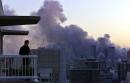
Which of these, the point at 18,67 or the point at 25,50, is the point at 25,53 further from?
the point at 18,67

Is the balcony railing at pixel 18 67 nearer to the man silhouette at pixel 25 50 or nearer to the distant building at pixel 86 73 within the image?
the man silhouette at pixel 25 50

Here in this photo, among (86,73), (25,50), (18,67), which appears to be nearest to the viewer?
(18,67)

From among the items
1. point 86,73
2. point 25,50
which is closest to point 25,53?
point 25,50

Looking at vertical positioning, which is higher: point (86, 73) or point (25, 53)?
point (25, 53)

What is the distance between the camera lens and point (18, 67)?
76.9 ft

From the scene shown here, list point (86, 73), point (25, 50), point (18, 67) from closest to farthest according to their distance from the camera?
point (18, 67)
point (25, 50)
point (86, 73)

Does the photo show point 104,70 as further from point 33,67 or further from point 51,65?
point 33,67

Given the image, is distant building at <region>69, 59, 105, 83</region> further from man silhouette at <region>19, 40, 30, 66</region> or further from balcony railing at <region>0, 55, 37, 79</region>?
balcony railing at <region>0, 55, 37, 79</region>

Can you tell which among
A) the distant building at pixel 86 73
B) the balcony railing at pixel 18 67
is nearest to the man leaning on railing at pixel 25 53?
the balcony railing at pixel 18 67

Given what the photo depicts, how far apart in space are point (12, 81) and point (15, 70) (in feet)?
1.63

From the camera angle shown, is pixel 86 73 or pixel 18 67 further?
pixel 86 73

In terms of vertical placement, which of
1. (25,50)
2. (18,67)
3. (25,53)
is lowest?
(18,67)

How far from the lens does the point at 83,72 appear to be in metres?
160

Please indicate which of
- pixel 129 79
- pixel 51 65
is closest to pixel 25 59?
pixel 51 65
